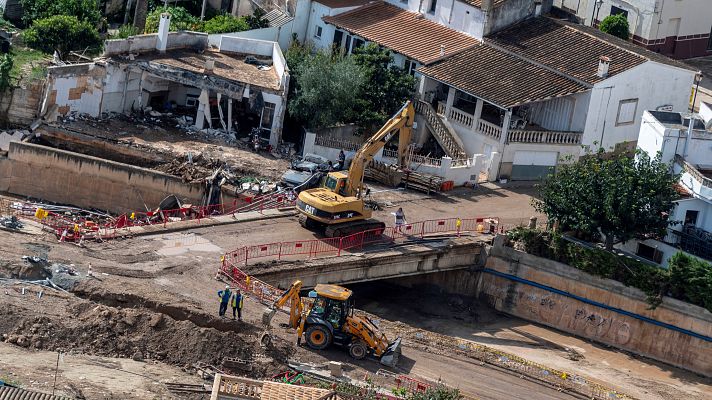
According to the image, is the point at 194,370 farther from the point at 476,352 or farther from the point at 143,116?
the point at 143,116

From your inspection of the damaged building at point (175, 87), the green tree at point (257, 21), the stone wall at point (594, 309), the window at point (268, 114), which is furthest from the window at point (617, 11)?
the stone wall at point (594, 309)

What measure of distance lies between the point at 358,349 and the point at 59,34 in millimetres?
27643

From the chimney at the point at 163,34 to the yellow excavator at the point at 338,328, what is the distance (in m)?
23.9

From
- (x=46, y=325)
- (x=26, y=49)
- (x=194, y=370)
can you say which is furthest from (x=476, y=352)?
(x=26, y=49)

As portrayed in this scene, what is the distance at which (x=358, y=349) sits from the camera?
2351 inches

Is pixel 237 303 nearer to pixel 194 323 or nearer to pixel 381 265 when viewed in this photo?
pixel 194 323

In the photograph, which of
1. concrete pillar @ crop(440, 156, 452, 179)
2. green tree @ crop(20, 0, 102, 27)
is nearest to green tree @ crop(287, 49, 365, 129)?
concrete pillar @ crop(440, 156, 452, 179)

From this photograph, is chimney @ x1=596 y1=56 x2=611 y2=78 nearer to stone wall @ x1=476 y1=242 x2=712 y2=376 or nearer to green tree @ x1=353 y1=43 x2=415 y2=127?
green tree @ x1=353 y1=43 x2=415 y2=127

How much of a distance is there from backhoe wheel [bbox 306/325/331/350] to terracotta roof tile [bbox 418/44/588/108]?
21492 mm

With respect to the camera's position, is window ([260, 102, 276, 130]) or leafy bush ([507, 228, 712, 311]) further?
window ([260, 102, 276, 130])

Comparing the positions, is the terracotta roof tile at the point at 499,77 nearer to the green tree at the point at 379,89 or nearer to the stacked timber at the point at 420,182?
the green tree at the point at 379,89

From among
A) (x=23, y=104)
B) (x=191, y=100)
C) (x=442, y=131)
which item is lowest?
(x=23, y=104)

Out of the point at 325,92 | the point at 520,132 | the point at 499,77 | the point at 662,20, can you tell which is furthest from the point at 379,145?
the point at 662,20

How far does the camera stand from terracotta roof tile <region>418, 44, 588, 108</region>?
7812 cm
